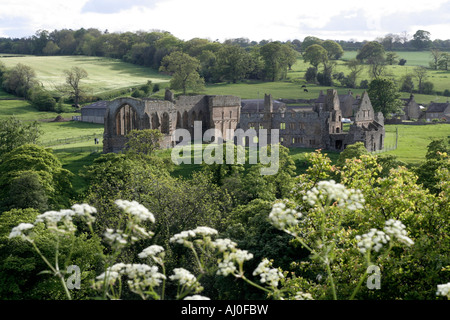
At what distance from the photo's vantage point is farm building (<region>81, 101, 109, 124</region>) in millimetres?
95000

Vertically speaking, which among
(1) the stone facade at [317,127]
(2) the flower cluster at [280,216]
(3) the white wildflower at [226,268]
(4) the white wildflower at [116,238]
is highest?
(2) the flower cluster at [280,216]

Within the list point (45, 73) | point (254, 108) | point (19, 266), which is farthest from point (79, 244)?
point (45, 73)

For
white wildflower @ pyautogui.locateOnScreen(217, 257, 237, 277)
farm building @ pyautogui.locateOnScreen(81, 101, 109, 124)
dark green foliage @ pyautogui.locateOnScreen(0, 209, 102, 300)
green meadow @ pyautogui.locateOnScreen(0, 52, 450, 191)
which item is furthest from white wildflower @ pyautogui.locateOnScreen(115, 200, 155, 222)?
farm building @ pyautogui.locateOnScreen(81, 101, 109, 124)

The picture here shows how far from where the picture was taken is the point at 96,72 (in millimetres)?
142625

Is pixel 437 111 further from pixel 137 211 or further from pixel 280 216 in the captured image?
pixel 137 211

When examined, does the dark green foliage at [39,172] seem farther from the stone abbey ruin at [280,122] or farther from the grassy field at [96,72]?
the grassy field at [96,72]

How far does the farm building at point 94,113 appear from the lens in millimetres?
95000

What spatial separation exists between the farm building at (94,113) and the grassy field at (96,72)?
21962 mm

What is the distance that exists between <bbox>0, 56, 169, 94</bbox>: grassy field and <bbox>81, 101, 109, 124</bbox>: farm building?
22.0 m

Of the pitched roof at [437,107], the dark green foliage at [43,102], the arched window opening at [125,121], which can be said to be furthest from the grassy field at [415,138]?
the dark green foliage at [43,102]

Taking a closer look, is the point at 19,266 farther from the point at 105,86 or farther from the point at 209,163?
the point at 105,86

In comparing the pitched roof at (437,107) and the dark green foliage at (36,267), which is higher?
the pitched roof at (437,107)

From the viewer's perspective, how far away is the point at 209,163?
4962 centimetres

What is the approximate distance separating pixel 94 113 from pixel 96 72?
167ft
